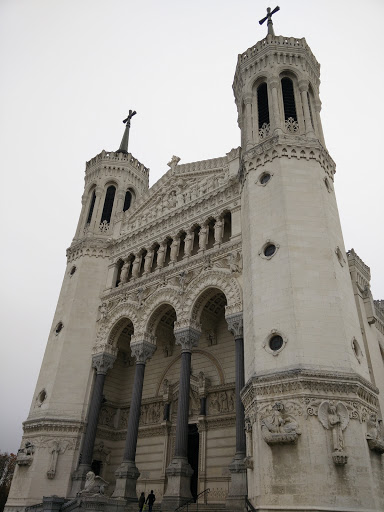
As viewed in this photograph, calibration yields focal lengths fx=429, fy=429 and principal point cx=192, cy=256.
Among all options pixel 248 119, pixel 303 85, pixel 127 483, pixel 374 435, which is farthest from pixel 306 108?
pixel 127 483

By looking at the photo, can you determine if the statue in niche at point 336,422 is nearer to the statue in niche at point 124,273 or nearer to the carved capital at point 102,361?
the carved capital at point 102,361

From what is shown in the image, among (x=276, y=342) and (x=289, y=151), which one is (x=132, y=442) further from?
(x=289, y=151)

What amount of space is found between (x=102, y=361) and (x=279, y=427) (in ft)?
43.9

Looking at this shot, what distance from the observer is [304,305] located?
15.3 m

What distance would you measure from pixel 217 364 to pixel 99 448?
8.24 metres

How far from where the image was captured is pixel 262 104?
75.4 ft

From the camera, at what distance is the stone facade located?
13.3 m

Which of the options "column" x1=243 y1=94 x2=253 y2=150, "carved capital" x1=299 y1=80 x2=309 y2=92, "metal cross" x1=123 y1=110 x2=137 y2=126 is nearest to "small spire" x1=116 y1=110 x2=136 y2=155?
"metal cross" x1=123 y1=110 x2=137 y2=126

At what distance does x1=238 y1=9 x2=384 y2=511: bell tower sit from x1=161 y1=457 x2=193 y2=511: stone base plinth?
3.52 m

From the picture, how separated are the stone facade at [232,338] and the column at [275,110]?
7 cm

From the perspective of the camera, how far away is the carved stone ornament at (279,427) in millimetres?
12820

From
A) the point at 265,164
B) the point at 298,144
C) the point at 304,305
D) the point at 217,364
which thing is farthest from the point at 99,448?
the point at 298,144

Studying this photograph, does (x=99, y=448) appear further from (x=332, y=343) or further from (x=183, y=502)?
(x=332, y=343)

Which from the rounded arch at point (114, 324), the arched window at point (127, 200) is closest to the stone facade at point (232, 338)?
the rounded arch at point (114, 324)
